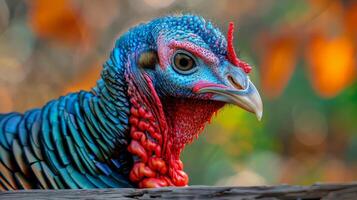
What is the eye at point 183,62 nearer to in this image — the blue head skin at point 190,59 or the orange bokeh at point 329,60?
the blue head skin at point 190,59

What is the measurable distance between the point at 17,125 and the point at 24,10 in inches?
209

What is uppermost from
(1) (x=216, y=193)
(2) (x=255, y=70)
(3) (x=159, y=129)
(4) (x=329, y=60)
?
(2) (x=255, y=70)

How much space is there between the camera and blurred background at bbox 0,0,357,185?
7.36m

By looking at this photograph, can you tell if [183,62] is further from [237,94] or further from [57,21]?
[57,21]

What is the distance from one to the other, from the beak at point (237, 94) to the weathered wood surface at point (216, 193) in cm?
75

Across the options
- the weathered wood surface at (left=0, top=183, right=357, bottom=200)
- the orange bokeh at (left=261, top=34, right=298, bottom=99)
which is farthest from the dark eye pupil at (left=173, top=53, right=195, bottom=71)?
the orange bokeh at (left=261, top=34, right=298, bottom=99)

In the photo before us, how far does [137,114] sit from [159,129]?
0.28 ft

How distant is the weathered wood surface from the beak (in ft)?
2.45

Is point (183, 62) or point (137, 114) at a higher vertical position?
point (183, 62)

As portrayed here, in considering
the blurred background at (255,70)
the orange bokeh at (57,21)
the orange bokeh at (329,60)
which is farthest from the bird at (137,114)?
the orange bokeh at (329,60)

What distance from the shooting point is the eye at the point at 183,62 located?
2.38 metres

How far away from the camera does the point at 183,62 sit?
239 centimetres

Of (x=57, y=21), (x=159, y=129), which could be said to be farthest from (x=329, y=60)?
(x=159, y=129)

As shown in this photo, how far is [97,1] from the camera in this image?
8516 millimetres
